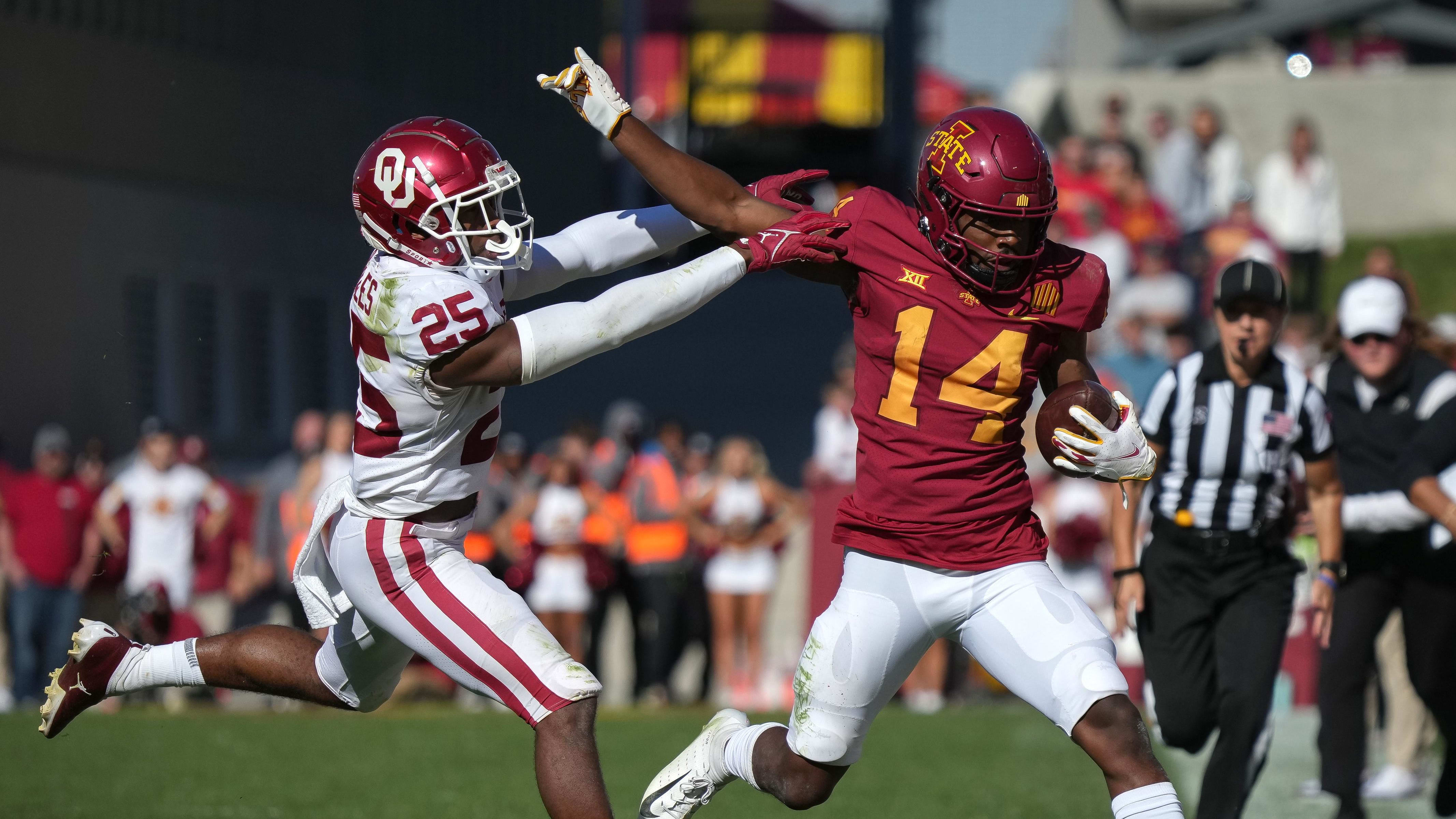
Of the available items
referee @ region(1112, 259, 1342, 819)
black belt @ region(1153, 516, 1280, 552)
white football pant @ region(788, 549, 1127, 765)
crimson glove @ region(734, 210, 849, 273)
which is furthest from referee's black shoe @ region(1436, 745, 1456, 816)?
crimson glove @ region(734, 210, 849, 273)

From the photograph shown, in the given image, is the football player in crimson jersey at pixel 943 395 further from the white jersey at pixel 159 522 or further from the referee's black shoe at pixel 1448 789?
the white jersey at pixel 159 522

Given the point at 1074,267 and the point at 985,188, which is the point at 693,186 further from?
the point at 1074,267

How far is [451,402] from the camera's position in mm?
3955

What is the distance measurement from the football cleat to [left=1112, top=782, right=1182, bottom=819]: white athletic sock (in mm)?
1173

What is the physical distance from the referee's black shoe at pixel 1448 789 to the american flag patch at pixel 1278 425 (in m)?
1.51

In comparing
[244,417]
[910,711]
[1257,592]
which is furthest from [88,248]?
[1257,592]

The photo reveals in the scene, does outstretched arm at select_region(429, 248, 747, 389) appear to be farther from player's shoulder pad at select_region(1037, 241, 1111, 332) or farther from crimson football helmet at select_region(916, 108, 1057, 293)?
player's shoulder pad at select_region(1037, 241, 1111, 332)

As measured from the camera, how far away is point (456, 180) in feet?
12.8

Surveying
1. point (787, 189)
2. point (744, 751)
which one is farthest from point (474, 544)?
point (787, 189)

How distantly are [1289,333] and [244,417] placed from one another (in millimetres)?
7049

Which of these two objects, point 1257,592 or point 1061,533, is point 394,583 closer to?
point 1257,592

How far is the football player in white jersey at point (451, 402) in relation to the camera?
3799mm

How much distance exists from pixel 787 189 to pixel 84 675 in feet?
7.79

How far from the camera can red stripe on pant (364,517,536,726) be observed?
397cm
